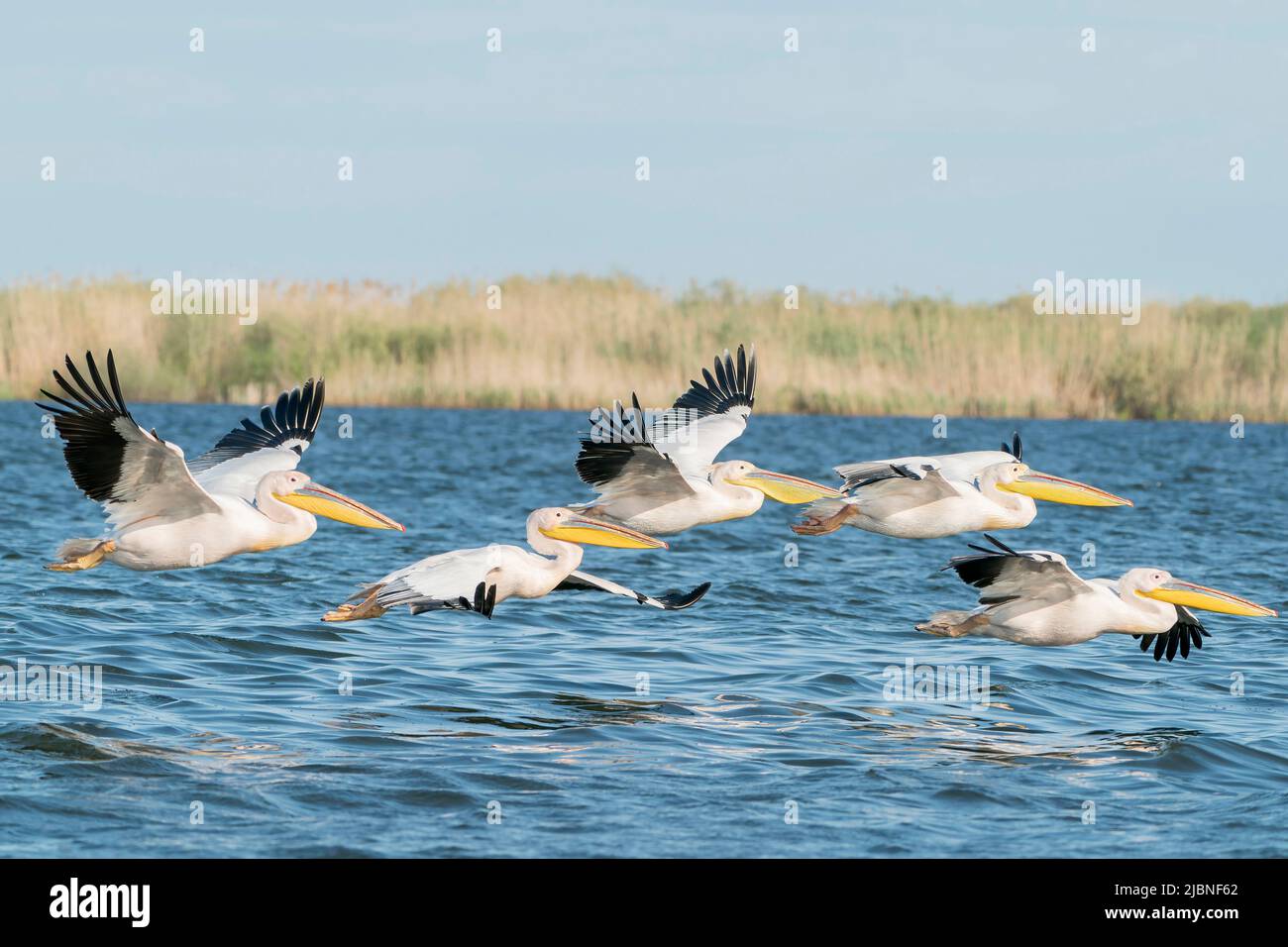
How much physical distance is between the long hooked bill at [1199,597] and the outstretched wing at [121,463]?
527 centimetres

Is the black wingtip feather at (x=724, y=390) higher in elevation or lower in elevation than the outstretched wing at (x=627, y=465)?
higher

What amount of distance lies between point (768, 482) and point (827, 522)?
1.70 feet

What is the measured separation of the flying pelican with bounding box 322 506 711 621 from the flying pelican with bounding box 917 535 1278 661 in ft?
5.33

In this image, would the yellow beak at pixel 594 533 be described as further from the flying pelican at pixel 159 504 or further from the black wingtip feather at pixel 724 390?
the black wingtip feather at pixel 724 390

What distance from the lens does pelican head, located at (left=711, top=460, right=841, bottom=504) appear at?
33.7 ft

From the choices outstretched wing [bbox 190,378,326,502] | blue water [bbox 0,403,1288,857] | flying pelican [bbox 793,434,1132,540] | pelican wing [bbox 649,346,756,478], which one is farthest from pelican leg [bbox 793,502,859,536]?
outstretched wing [bbox 190,378,326,502]

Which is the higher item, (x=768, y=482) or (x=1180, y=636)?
(x=768, y=482)

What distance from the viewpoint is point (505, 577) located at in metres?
9.07

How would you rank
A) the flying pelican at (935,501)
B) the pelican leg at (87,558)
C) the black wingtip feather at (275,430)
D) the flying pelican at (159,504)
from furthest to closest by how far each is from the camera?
the black wingtip feather at (275,430) → the flying pelican at (935,501) → the pelican leg at (87,558) → the flying pelican at (159,504)

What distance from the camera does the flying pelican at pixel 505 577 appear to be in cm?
852

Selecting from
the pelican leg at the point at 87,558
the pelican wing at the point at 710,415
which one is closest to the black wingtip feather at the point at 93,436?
the pelican leg at the point at 87,558

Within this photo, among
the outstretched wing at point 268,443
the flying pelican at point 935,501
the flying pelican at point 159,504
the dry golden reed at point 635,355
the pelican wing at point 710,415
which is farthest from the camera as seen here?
the dry golden reed at point 635,355

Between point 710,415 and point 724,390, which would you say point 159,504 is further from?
point 724,390

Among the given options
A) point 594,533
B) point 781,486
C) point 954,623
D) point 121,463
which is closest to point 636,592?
point 594,533
